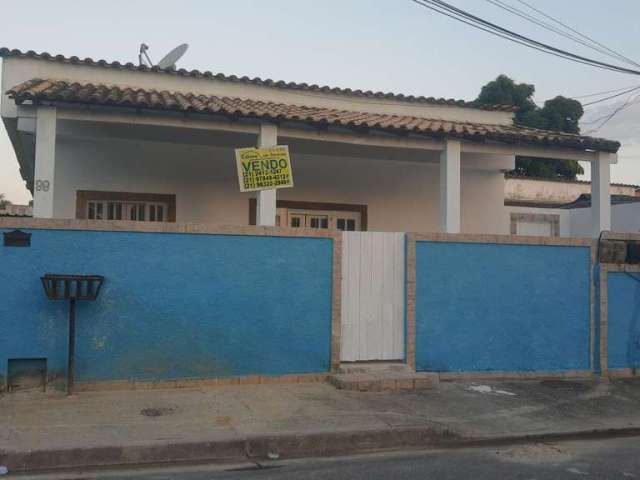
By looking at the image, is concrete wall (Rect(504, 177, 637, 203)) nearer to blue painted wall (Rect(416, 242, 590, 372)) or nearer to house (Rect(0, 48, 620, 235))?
house (Rect(0, 48, 620, 235))

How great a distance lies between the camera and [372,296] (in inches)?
353

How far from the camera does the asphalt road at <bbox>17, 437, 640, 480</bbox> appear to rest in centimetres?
533

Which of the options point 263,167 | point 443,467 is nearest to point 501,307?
point 263,167

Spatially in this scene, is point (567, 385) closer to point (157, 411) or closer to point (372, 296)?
point (372, 296)

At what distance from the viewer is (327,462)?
5832 mm

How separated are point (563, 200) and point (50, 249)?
19167 millimetres

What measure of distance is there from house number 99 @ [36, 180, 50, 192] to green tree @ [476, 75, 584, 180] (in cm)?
2042

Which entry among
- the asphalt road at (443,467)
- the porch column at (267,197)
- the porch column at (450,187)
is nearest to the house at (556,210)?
the porch column at (450,187)

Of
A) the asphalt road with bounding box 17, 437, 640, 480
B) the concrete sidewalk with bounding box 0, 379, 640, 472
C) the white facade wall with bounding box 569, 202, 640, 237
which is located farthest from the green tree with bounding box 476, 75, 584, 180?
the asphalt road with bounding box 17, 437, 640, 480

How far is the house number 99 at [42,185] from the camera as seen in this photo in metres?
8.82

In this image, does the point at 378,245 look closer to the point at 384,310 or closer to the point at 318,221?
the point at 384,310

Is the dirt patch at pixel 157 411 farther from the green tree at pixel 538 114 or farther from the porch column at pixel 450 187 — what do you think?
the green tree at pixel 538 114

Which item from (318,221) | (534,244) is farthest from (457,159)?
(318,221)

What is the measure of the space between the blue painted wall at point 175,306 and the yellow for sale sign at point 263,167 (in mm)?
725
